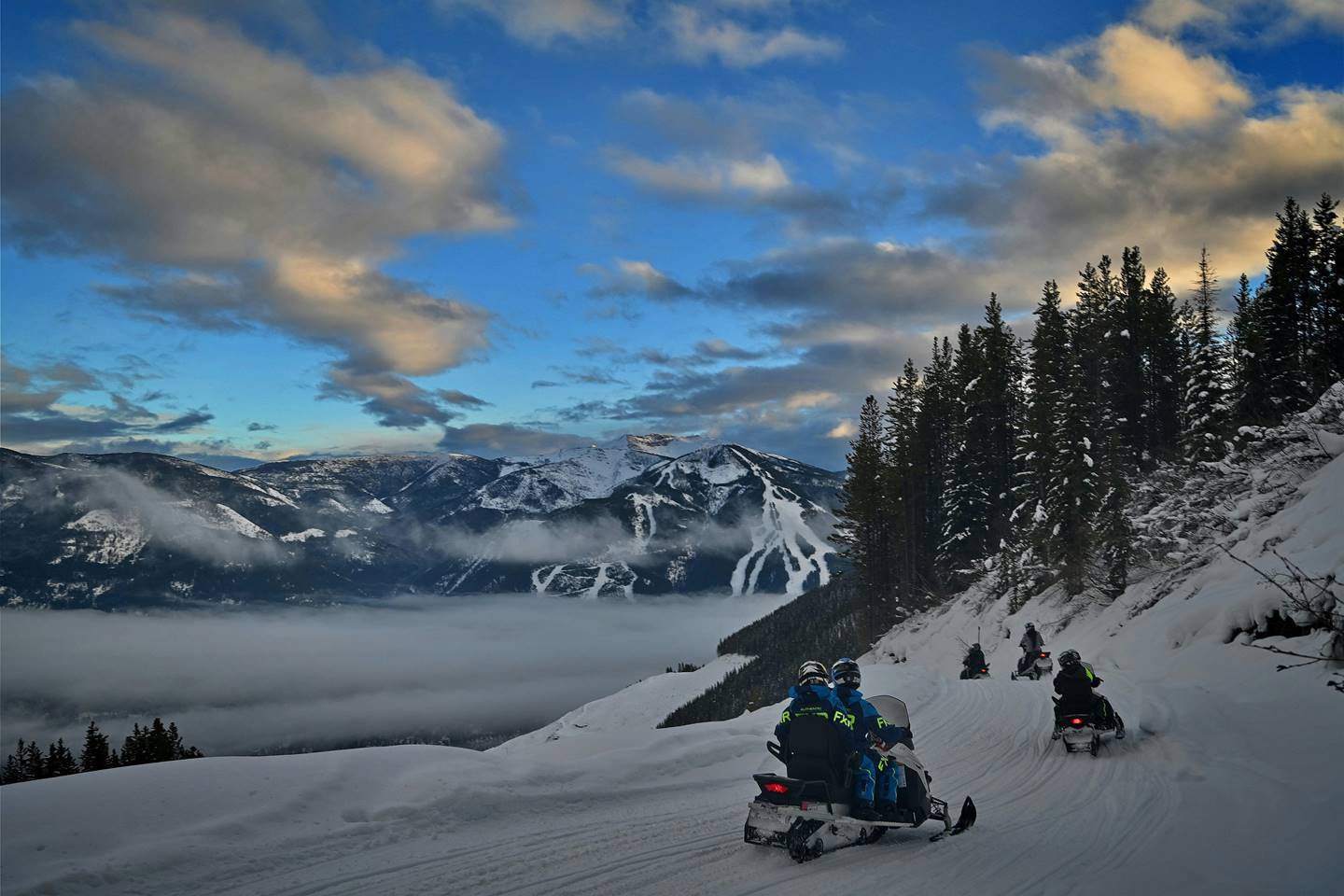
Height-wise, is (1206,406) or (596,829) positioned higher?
(1206,406)

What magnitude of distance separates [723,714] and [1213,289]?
8105 cm

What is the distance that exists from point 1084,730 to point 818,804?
7.20m

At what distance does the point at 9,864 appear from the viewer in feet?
23.4

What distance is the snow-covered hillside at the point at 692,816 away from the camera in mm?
7477

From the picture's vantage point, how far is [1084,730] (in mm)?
13336

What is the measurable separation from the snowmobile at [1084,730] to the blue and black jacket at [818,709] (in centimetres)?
661

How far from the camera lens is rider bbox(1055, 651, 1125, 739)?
13500 mm

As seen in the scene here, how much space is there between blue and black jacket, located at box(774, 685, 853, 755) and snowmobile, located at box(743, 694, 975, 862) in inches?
2.6

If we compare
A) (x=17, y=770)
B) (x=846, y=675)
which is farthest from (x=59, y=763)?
(x=846, y=675)

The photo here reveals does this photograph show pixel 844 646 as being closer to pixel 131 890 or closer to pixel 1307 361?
pixel 1307 361

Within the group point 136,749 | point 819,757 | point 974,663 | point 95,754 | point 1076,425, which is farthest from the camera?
point 95,754

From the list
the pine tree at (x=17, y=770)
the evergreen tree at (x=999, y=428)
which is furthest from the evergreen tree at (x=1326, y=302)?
the pine tree at (x=17, y=770)

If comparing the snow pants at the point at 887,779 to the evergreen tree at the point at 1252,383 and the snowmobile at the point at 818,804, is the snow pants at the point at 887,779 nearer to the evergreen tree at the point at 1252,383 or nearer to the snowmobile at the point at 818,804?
the snowmobile at the point at 818,804

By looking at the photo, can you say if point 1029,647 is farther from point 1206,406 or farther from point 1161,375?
point 1161,375
